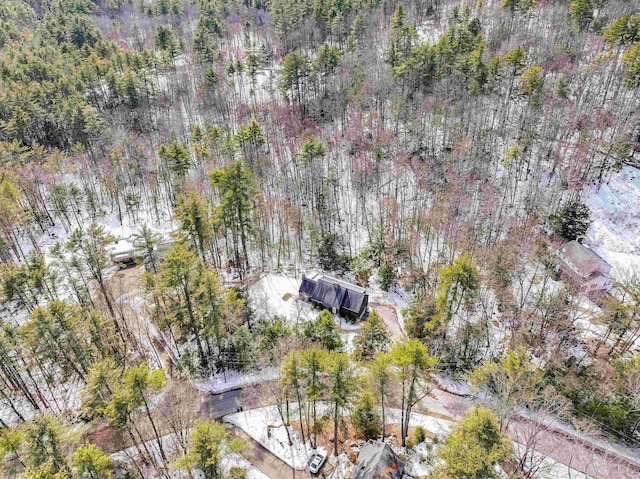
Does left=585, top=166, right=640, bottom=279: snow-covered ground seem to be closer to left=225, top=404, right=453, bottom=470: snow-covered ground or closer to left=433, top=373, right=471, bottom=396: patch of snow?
left=433, top=373, right=471, bottom=396: patch of snow

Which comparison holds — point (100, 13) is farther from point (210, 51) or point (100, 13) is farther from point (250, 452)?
point (250, 452)

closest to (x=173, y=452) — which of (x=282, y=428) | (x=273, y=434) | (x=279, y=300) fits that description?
(x=273, y=434)

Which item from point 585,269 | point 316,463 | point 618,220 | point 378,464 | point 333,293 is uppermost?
point 618,220

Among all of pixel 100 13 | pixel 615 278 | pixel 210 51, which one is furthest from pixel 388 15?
pixel 100 13

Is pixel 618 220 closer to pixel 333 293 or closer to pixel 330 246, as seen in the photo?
pixel 330 246

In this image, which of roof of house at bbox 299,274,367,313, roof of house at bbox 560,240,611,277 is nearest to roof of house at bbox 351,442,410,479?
roof of house at bbox 299,274,367,313

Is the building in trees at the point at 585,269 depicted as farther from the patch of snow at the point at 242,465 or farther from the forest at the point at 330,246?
the patch of snow at the point at 242,465

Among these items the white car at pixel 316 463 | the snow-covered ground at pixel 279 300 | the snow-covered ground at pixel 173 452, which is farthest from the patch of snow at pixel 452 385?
the snow-covered ground at pixel 173 452
